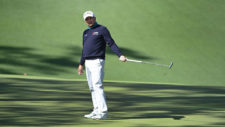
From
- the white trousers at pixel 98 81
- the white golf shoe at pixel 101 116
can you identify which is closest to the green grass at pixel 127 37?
the white golf shoe at pixel 101 116

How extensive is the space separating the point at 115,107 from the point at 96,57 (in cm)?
230

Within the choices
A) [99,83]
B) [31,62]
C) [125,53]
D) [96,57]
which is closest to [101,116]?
[99,83]

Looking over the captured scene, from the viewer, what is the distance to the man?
25.5 ft

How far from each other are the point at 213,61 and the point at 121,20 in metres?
5.01

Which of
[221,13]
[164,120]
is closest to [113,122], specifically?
[164,120]

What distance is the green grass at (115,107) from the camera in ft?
25.5

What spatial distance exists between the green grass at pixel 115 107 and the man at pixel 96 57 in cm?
Answer: 27

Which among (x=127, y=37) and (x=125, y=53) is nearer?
(x=125, y=53)

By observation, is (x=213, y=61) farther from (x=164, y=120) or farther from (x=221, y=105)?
(x=164, y=120)

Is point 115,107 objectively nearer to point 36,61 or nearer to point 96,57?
point 96,57

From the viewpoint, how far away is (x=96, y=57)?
7.84 meters

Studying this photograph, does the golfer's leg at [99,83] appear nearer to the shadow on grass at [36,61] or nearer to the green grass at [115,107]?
the green grass at [115,107]

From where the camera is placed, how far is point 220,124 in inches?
309

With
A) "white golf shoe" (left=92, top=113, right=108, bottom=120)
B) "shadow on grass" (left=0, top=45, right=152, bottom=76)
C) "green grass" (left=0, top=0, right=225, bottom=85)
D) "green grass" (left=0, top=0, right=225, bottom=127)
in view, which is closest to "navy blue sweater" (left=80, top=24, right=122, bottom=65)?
"white golf shoe" (left=92, top=113, right=108, bottom=120)
